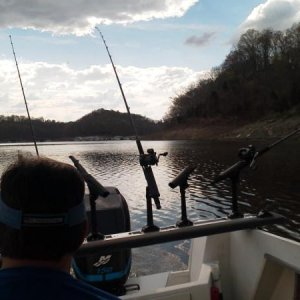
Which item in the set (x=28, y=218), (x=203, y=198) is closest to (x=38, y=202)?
(x=28, y=218)

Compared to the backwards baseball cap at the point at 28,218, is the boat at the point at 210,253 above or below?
below

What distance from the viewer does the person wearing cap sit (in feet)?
3.46

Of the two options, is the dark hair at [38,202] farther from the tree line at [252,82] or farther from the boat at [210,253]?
the tree line at [252,82]

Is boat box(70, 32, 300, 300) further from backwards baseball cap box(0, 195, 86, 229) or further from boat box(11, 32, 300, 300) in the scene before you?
backwards baseball cap box(0, 195, 86, 229)

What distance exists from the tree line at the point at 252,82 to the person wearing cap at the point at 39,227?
78.3 metres

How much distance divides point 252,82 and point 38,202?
95.1 m

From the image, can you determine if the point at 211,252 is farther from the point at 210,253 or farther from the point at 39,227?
the point at 39,227

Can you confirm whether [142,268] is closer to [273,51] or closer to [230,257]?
[230,257]

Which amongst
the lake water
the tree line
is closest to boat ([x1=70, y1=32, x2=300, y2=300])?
the lake water

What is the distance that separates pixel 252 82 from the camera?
92.6 meters

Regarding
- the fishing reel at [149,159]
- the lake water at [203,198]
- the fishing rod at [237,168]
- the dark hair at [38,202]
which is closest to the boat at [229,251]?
the fishing rod at [237,168]

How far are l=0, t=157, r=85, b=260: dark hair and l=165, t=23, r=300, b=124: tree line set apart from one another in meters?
78.3

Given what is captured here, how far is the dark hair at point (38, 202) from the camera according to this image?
3.54 feet

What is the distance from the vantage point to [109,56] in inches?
195
